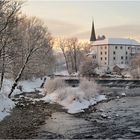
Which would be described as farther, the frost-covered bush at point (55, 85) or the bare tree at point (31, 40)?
the frost-covered bush at point (55, 85)

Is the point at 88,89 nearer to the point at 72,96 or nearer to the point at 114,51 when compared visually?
the point at 72,96

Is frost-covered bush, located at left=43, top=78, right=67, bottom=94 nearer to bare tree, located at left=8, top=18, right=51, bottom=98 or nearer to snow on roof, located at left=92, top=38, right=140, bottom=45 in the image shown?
bare tree, located at left=8, top=18, right=51, bottom=98

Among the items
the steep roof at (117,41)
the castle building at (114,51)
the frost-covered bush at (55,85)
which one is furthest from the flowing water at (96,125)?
the steep roof at (117,41)

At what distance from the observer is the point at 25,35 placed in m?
58.2

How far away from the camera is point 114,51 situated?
16400 centimetres

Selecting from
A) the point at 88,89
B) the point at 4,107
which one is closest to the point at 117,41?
the point at 88,89

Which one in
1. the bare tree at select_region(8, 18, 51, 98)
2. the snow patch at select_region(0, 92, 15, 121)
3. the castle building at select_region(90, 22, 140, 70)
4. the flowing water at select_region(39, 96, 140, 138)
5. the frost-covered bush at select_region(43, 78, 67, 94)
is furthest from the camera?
the castle building at select_region(90, 22, 140, 70)

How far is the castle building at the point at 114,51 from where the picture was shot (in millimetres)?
160875

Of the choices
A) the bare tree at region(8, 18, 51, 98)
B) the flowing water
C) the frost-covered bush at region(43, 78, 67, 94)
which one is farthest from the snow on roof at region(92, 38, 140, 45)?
the flowing water

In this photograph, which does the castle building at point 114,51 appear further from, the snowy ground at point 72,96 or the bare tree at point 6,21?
the bare tree at point 6,21

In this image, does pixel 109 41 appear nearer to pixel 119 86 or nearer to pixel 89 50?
pixel 89 50

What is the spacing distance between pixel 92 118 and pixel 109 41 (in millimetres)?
131274

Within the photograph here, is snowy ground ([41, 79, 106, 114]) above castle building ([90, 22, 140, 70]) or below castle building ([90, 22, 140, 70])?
below

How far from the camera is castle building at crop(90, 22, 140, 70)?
161 meters
